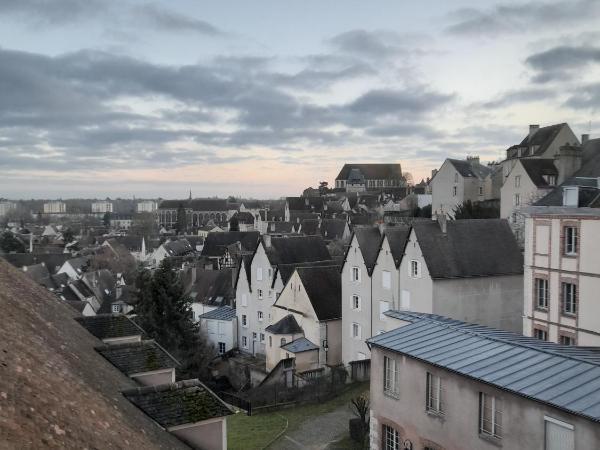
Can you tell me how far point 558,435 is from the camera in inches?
481

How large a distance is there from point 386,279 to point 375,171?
124 metres

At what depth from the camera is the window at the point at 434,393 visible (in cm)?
1549

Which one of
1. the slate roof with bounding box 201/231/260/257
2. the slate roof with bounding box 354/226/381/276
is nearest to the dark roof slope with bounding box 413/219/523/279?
the slate roof with bounding box 354/226/381/276

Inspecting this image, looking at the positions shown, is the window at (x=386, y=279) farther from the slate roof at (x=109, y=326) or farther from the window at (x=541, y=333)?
the slate roof at (x=109, y=326)

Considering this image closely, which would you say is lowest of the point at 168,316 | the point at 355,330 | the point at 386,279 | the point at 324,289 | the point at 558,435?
the point at 355,330

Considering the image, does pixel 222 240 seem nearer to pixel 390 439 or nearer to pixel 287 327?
pixel 287 327

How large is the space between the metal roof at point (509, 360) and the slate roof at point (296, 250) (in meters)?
25.9

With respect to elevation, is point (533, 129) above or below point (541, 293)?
above

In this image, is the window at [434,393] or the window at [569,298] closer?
the window at [434,393]

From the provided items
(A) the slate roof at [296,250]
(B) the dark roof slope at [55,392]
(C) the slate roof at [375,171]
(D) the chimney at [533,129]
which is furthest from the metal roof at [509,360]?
(C) the slate roof at [375,171]

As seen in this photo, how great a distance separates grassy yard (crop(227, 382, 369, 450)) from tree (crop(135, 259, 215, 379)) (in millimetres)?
6410

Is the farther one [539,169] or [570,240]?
[539,169]

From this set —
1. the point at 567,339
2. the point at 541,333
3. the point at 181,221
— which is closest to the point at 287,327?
the point at 541,333

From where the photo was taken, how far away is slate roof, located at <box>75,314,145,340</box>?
1697 centimetres
